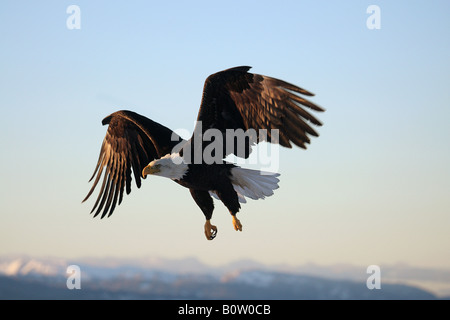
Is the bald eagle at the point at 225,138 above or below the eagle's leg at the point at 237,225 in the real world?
above

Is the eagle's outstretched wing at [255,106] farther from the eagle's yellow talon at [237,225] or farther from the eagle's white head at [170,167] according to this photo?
the eagle's yellow talon at [237,225]

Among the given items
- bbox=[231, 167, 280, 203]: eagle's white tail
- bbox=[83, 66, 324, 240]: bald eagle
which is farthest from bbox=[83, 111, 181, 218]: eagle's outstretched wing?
bbox=[231, 167, 280, 203]: eagle's white tail

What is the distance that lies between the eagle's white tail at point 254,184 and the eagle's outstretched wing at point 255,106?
675 millimetres

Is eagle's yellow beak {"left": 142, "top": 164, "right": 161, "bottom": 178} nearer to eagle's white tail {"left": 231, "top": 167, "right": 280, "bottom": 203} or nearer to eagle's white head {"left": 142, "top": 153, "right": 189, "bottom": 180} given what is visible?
eagle's white head {"left": 142, "top": 153, "right": 189, "bottom": 180}

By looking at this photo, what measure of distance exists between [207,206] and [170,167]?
27.4 inches

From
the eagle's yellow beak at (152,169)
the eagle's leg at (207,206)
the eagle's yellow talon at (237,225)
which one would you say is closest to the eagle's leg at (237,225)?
the eagle's yellow talon at (237,225)

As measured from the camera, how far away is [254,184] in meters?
7.89

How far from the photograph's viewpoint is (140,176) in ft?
27.7

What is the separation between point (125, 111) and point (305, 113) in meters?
2.55

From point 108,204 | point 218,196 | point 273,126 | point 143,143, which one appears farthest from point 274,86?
point 108,204

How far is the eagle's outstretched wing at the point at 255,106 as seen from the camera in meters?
6.86

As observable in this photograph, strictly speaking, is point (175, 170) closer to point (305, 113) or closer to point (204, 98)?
point (204, 98)

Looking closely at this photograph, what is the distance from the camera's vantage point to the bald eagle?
691 cm

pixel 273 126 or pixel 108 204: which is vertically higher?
pixel 273 126
